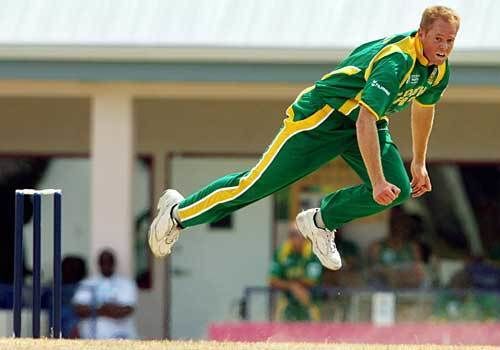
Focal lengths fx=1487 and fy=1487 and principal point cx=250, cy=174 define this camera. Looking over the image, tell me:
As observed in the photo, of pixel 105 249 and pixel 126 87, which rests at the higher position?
pixel 126 87

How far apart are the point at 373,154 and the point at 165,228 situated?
173 cm

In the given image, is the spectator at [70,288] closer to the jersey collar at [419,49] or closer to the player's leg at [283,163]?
the player's leg at [283,163]

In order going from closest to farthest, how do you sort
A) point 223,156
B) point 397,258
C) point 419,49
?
point 419,49, point 397,258, point 223,156

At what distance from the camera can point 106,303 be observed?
13.8 metres

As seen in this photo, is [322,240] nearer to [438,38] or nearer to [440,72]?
[440,72]

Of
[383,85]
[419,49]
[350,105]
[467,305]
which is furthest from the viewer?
[467,305]

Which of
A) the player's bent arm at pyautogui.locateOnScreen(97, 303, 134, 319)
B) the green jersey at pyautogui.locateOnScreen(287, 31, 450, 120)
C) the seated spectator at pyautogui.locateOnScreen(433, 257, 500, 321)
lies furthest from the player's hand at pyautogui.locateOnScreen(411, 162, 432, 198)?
the player's bent arm at pyautogui.locateOnScreen(97, 303, 134, 319)

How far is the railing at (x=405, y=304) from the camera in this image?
14047mm

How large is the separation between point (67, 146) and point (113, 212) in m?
2.23

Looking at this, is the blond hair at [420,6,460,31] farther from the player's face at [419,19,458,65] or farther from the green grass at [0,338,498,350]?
the green grass at [0,338,498,350]

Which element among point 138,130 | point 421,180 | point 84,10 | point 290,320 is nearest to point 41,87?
point 84,10

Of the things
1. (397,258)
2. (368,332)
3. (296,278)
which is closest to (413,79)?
(368,332)

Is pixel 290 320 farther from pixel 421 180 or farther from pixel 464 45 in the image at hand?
pixel 421 180

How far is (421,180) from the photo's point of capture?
29.1ft
